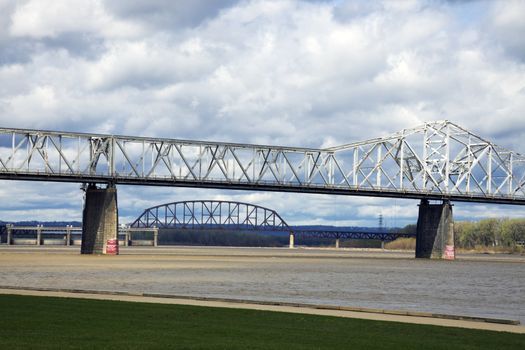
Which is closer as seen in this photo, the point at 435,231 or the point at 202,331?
the point at 202,331

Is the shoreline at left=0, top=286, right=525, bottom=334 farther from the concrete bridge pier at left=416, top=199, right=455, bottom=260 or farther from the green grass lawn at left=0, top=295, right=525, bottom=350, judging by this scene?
the concrete bridge pier at left=416, top=199, right=455, bottom=260

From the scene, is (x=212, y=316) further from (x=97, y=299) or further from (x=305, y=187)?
(x=305, y=187)

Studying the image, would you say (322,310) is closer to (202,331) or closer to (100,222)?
(202,331)

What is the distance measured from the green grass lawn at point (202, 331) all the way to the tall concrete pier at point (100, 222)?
9401 cm

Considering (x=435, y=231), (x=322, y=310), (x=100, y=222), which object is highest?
(x=100, y=222)

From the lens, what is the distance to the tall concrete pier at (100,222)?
12706cm

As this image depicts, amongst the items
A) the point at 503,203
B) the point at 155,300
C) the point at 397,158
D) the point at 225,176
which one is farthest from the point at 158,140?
the point at 155,300

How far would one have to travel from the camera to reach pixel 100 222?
12675cm

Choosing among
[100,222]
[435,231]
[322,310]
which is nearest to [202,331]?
[322,310]

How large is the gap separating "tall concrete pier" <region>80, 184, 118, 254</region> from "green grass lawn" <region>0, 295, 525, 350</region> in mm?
94006

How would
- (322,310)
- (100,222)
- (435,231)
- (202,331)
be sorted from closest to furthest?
(202,331), (322,310), (100,222), (435,231)

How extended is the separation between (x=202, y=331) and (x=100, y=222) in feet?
333

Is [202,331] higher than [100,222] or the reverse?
the reverse

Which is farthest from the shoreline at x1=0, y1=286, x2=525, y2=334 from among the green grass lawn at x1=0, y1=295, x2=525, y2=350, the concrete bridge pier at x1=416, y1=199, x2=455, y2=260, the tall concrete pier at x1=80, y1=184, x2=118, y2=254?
the concrete bridge pier at x1=416, y1=199, x2=455, y2=260
